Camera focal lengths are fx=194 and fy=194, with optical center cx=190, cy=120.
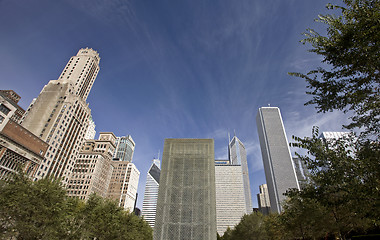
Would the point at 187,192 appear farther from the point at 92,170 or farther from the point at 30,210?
the point at 92,170

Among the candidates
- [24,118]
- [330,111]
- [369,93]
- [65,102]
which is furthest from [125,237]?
[24,118]

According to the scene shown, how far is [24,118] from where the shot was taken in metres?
71.8

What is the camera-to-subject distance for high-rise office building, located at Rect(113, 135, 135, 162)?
183875mm

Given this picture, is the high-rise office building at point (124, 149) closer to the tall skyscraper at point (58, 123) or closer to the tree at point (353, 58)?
the tall skyscraper at point (58, 123)

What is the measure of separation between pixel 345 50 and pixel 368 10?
163cm

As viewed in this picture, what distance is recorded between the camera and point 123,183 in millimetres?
123812

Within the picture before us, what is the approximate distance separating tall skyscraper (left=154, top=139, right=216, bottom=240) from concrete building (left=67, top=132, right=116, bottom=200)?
220 ft

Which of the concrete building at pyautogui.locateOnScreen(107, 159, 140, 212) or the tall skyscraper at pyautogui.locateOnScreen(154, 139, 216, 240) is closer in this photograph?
the tall skyscraper at pyautogui.locateOnScreen(154, 139, 216, 240)

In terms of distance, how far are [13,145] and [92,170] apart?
46.9 m

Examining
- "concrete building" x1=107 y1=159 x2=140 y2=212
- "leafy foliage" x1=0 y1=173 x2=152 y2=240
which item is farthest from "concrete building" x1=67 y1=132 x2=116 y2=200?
"leafy foliage" x1=0 y1=173 x2=152 y2=240

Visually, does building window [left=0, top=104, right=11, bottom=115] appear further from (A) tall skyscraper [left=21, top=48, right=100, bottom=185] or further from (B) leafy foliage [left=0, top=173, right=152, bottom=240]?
(B) leafy foliage [left=0, top=173, right=152, bottom=240]

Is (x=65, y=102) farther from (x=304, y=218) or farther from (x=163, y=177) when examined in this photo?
(x=304, y=218)

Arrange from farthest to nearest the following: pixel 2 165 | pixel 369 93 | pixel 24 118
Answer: pixel 24 118 < pixel 2 165 < pixel 369 93

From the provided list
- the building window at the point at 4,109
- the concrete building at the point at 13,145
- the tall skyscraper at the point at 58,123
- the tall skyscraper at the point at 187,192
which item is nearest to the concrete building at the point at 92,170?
the tall skyscraper at the point at 58,123
